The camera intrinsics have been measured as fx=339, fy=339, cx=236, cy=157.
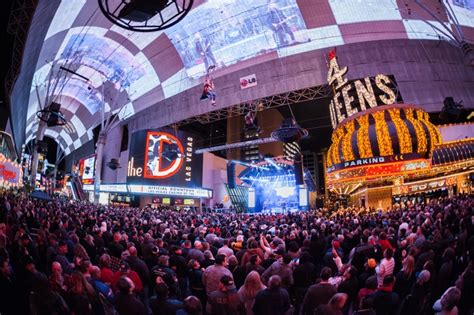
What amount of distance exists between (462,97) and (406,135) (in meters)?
14.4

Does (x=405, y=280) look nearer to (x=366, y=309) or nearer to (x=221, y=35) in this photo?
(x=366, y=309)

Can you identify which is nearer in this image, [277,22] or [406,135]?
[406,135]

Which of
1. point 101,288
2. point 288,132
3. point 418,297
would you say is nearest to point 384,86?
point 288,132

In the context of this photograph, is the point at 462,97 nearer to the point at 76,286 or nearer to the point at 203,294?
the point at 203,294

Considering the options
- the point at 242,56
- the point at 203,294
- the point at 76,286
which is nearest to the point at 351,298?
the point at 203,294

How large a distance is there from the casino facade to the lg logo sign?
10 cm

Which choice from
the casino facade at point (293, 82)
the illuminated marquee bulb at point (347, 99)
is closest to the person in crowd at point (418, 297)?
the casino facade at point (293, 82)

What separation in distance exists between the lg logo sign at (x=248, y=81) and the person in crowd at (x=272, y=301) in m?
28.1

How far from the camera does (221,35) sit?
29156mm

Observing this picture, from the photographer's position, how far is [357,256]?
682 cm

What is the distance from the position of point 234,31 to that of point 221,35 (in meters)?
1.23

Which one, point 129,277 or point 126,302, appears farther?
point 129,277

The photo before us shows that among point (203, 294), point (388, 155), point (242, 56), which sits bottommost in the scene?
point (203, 294)

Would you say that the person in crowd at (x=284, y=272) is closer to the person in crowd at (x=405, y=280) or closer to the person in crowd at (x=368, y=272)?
the person in crowd at (x=368, y=272)
